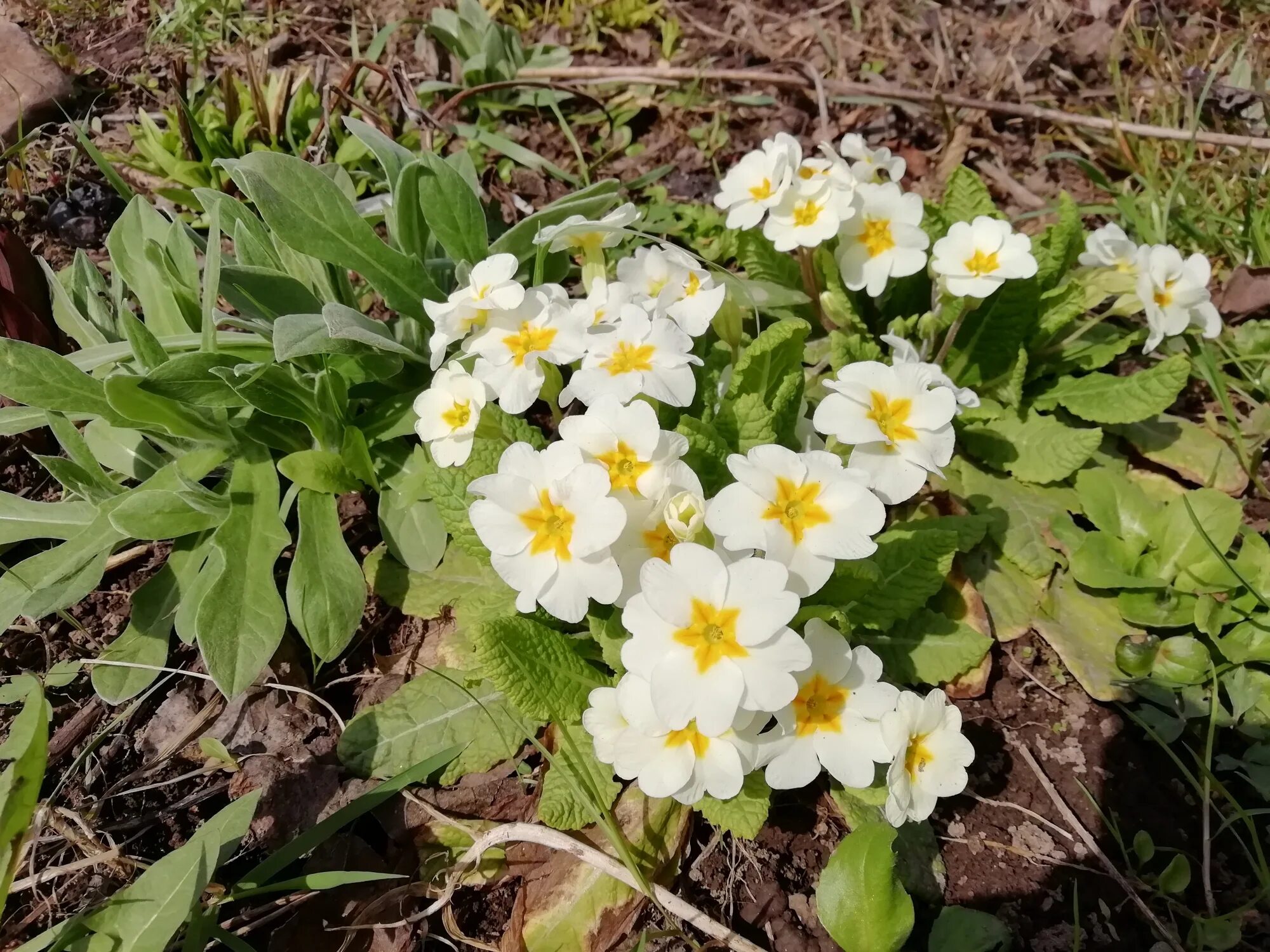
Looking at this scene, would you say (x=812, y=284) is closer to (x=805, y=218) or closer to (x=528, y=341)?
(x=805, y=218)

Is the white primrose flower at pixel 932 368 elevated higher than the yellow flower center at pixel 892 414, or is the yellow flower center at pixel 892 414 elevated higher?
the yellow flower center at pixel 892 414

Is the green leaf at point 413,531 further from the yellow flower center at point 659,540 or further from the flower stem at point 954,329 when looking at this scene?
the flower stem at point 954,329

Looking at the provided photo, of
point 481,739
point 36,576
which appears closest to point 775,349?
point 481,739

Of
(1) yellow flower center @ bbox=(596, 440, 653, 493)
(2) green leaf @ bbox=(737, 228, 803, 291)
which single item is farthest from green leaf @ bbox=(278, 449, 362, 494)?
(2) green leaf @ bbox=(737, 228, 803, 291)

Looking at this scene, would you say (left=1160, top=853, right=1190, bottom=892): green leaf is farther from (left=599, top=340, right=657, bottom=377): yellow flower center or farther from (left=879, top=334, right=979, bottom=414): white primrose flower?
(left=599, top=340, right=657, bottom=377): yellow flower center

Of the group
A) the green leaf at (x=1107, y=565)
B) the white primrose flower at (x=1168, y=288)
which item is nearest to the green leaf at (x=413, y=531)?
the green leaf at (x=1107, y=565)

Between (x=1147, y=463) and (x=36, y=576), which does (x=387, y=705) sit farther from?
(x=1147, y=463)

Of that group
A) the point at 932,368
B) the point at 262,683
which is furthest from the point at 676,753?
the point at 262,683
